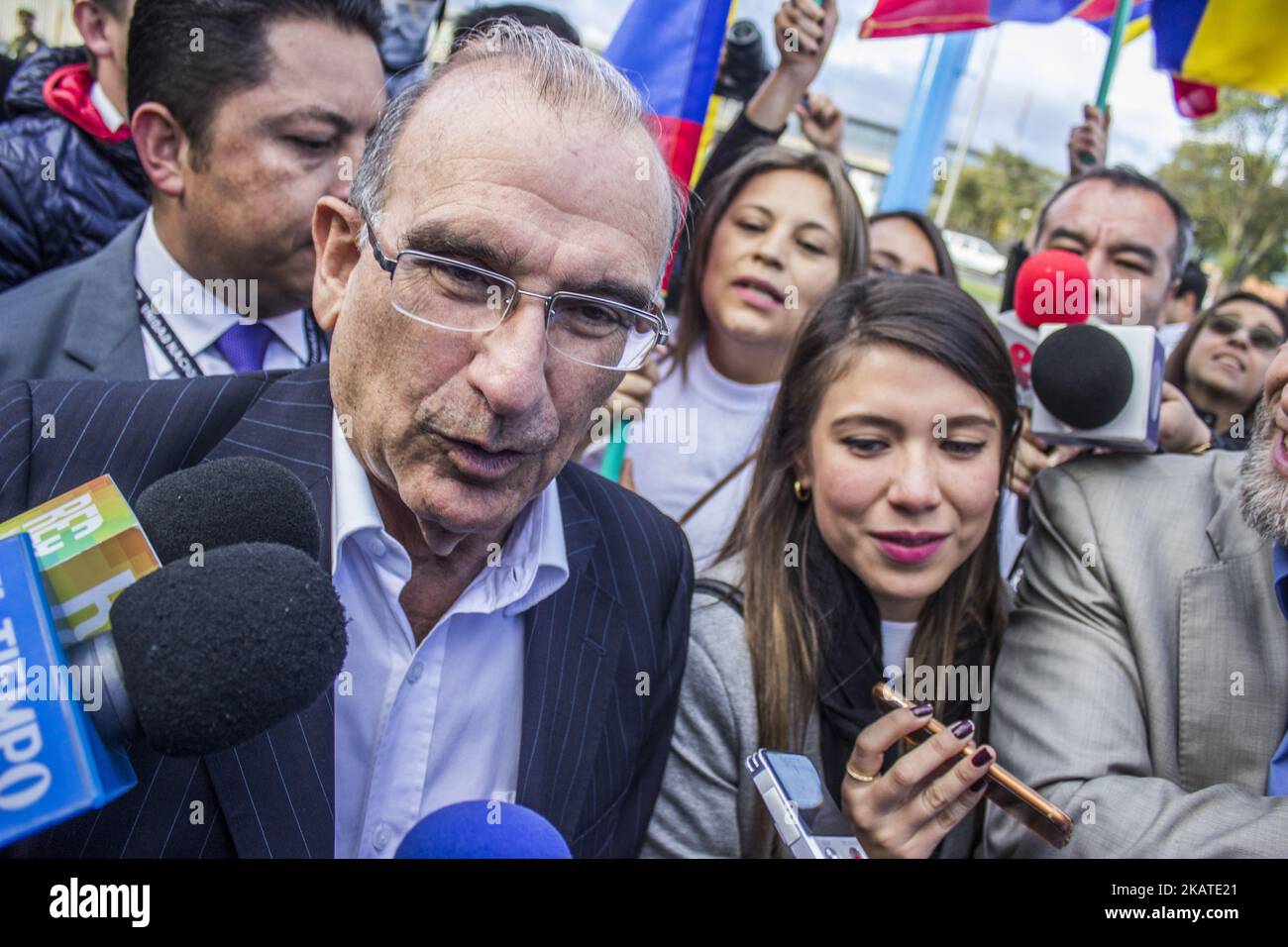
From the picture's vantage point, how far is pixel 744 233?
2785 millimetres

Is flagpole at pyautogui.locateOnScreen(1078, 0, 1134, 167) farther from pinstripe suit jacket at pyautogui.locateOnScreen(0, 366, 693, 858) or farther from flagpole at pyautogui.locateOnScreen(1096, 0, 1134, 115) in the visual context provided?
pinstripe suit jacket at pyautogui.locateOnScreen(0, 366, 693, 858)

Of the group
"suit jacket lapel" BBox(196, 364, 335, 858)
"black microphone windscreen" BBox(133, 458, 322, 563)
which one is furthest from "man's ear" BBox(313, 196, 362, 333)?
"black microphone windscreen" BBox(133, 458, 322, 563)

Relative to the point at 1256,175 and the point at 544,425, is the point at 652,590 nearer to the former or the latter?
the point at 544,425

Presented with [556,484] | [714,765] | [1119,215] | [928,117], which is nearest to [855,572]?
[714,765]

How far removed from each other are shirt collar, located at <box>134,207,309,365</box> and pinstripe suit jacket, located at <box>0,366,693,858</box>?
61cm

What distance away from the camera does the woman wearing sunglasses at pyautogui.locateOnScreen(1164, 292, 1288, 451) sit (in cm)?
379

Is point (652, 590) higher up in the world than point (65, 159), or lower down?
lower down

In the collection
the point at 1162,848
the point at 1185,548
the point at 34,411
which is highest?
the point at 34,411

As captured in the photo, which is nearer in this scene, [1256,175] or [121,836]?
[121,836]

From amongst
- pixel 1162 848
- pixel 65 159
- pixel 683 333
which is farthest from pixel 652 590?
pixel 65 159

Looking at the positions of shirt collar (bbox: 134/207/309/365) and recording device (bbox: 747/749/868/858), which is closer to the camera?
recording device (bbox: 747/749/868/858)

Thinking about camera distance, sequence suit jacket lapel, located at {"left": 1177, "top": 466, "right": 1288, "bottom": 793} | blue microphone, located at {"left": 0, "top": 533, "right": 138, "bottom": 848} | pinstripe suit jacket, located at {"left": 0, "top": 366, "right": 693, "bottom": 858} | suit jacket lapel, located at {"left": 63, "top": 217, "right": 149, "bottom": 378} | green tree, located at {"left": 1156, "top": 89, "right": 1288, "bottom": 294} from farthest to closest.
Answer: green tree, located at {"left": 1156, "top": 89, "right": 1288, "bottom": 294}
suit jacket lapel, located at {"left": 63, "top": 217, "right": 149, "bottom": 378}
suit jacket lapel, located at {"left": 1177, "top": 466, "right": 1288, "bottom": 793}
pinstripe suit jacket, located at {"left": 0, "top": 366, "right": 693, "bottom": 858}
blue microphone, located at {"left": 0, "top": 533, "right": 138, "bottom": 848}

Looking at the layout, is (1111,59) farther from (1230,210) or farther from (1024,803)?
(1230,210)
